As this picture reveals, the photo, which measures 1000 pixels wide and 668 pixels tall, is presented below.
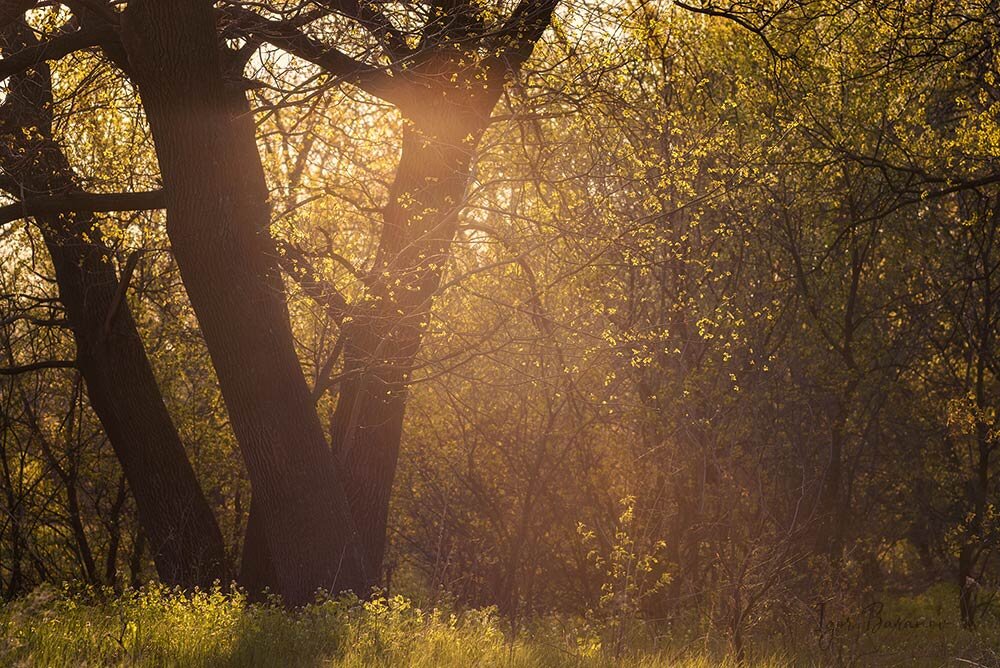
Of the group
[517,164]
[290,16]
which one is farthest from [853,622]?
[290,16]

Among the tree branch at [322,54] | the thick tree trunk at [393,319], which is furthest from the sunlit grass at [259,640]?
the tree branch at [322,54]

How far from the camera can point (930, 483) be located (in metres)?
16.2

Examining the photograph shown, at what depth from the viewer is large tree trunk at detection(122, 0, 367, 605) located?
8219 millimetres

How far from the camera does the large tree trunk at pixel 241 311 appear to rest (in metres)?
8.22

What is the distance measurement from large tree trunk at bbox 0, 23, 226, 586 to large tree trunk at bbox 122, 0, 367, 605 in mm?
2085

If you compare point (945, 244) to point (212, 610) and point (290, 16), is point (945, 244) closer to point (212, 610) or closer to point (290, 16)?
point (290, 16)

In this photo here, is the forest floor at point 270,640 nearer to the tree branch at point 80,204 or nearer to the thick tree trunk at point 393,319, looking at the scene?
the thick tree trunk at point 393,319

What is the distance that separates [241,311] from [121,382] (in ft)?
9.38

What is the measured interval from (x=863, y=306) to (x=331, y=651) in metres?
10.6

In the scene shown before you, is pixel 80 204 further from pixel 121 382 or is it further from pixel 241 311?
pixel 121 382

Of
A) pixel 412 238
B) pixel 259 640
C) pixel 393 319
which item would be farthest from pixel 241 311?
pixel 259 640

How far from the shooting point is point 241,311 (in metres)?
8.38

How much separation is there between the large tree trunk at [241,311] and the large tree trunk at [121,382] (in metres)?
2.08

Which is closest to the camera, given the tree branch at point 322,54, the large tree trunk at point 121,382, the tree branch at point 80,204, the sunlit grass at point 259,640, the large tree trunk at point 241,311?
the sunlit grass at point 259,640
